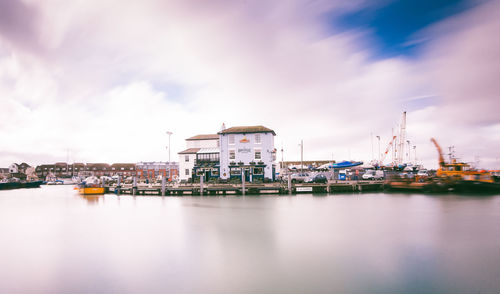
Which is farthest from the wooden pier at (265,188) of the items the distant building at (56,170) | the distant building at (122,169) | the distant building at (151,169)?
the distant building at (56,170)

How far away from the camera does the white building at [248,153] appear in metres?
43.7

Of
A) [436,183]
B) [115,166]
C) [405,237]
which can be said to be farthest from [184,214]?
[115,166]

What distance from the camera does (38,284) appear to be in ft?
32.6

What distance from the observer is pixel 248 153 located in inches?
1736

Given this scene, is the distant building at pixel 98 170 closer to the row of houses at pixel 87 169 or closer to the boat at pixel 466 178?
the row of houses at pixel 87 169

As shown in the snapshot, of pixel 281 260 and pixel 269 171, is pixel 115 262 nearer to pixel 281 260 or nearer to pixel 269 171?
pixel 281 260

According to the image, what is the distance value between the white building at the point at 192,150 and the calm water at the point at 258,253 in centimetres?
3052

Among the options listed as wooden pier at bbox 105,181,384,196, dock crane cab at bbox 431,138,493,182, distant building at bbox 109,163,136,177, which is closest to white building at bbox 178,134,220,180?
wooden pier at bbox 105,181,384,196

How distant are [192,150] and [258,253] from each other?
45.5 meters

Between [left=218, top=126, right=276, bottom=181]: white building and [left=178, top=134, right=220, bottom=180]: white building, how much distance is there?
498cm

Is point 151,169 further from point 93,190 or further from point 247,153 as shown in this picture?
point 247,153

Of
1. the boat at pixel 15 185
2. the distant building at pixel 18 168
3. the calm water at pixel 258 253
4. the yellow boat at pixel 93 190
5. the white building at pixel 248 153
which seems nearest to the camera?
the calm water at pixel 258 253

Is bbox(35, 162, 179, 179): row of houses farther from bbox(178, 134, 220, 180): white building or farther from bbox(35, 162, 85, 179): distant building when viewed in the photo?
bbox(178, 134, 220, 180): white building

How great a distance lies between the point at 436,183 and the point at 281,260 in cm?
3496
